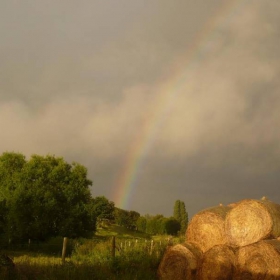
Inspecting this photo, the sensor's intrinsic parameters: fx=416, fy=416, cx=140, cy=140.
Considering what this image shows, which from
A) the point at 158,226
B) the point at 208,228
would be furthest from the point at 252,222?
the point at 158,226

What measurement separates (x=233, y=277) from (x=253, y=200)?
2.72m

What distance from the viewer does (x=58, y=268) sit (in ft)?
45.9

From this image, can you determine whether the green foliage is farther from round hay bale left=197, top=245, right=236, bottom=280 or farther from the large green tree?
round hay bale left=197, top=245, right=236, bottom=280

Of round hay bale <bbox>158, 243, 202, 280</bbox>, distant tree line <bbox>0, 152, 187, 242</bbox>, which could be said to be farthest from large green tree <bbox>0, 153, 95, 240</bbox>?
round hay bale <bbox>158, 243, 202, 280</bbox>

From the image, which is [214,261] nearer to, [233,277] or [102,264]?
[233,277]

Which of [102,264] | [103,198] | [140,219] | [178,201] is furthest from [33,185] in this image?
[178,201]

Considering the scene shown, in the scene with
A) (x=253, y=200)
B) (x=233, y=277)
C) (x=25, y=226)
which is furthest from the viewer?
(x=25, y=226)

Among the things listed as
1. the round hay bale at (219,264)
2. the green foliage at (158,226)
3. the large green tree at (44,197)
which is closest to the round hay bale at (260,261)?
the round hay bale at (219,264)

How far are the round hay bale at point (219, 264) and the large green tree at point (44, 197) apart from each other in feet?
74.2

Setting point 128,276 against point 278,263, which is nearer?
point 278,263

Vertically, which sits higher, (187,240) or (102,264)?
(187,240)

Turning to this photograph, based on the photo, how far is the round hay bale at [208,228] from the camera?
1524 cm

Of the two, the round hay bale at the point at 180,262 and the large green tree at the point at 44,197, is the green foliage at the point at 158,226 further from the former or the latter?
the round hay bale at the point at 180,262

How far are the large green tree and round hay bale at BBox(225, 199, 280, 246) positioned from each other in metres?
23.1
